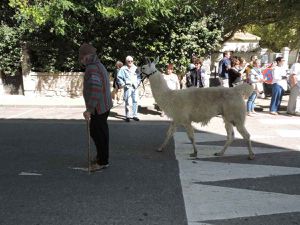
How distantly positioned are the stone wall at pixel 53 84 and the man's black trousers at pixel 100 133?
1029 cm

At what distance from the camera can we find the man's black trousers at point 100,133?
6133 millimetres

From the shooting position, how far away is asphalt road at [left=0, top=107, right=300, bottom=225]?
4500 millimetres

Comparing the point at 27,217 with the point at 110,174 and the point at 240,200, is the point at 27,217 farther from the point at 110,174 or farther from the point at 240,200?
the point at 240,200

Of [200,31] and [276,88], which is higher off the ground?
[200,31]

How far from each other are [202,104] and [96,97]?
2096 millimetres

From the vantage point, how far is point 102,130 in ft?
20.3

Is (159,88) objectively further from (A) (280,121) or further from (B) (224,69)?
(B) (224,69)

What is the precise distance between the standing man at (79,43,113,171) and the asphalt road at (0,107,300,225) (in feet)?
1.47

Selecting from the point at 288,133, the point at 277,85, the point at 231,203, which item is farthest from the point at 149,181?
the point at 277,85

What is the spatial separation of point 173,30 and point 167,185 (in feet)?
36.1

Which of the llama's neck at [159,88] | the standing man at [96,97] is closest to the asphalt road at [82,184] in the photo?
the standing man at [96,97]

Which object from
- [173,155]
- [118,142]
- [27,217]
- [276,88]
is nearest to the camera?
[27,217]

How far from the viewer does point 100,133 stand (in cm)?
621

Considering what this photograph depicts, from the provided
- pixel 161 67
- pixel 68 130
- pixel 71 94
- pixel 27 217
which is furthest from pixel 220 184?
pixel 71 94
